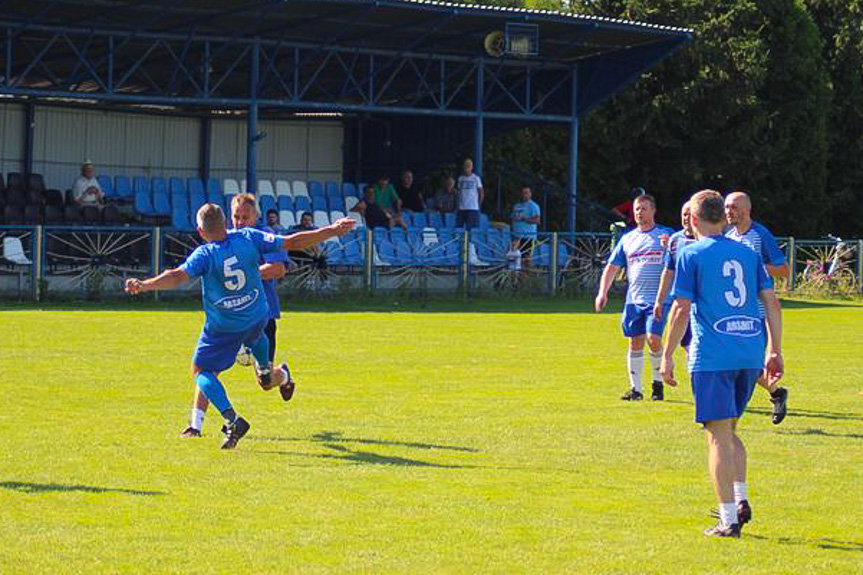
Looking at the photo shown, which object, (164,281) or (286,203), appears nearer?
(164,281)

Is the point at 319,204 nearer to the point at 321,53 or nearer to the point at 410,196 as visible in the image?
the point at 410,196

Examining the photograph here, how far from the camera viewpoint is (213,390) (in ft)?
38.2

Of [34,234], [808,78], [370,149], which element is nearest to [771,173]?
[808,78]

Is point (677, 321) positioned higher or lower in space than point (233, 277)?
lower

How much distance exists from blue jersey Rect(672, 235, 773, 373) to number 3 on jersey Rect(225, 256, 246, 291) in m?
3.85

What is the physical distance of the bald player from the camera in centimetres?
1213

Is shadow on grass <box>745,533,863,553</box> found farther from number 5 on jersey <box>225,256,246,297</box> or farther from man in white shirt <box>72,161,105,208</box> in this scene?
man in white shirt <box>72,161,105,208</box>

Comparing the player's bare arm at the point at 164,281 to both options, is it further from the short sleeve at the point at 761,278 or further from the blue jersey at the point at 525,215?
the blue jersey at the point at 525,215

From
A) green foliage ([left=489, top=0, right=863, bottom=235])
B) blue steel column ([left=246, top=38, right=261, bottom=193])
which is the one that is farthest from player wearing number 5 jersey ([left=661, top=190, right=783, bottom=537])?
green foliage ([left=489, top=0, right=863, bottom=235])

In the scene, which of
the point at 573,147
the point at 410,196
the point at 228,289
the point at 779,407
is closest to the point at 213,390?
the point at 228,289

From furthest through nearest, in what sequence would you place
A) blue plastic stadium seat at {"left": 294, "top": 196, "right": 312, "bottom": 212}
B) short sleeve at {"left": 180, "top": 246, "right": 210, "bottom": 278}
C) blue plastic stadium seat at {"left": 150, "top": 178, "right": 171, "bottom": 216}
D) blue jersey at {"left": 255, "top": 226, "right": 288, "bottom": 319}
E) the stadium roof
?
1. blue plastic stadium seat at {"left": 294, "top": 196, "right": 312, "bottom": 212}
2. blue plastic stadium seat at {"left": 150, "top": 178, "right": 171, "bottom": 216}
3. the stadium roof
4. blue jersey at {"left": 255, "top": 226, "right": 288, "bottom": 319}
5. short sleeve at {"left": 180, "top": 246, "right": 210, "bottom": 278}

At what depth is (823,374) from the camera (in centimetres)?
1823

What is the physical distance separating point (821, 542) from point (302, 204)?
87.1 ft

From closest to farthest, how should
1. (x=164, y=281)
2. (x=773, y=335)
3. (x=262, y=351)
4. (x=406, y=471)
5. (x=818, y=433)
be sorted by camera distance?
(x=773, y=335), (x=406, y=471), (x=164, y=281), (x=262, y=351), (x=818, y=433)
